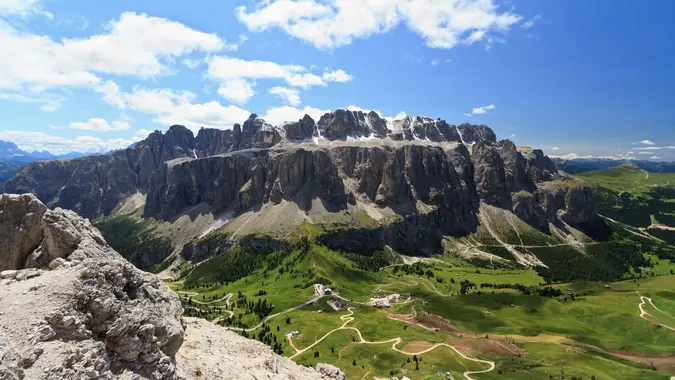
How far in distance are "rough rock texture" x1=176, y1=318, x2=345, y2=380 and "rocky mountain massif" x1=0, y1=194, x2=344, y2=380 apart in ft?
0.63

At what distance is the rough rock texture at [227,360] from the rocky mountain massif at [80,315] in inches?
7.6

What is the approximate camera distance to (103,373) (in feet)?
86.4

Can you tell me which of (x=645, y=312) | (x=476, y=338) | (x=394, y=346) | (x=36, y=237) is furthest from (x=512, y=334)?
(x=36, y=237)

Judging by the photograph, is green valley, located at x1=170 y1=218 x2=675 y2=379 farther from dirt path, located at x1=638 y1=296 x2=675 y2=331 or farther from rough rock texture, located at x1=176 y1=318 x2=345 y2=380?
rough rock texture, located at x1=176 y1=318 x2=345 y2=380

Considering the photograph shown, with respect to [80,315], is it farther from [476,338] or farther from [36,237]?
[476,338]

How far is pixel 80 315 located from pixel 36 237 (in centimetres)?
1579

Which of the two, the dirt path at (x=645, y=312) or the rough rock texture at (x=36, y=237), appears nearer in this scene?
the rough rock texture at (x=36, y=237)

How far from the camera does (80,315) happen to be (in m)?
27.8

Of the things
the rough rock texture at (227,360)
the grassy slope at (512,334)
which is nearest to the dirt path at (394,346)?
the grassy slope at (512,334)

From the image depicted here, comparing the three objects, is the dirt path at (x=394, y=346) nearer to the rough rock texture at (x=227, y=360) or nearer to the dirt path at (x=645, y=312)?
the rough rock texture at (x=227, y=360)

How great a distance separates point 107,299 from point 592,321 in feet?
686

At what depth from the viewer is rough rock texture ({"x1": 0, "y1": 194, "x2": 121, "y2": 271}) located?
36.0m

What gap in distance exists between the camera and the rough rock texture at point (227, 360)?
37.4 metres

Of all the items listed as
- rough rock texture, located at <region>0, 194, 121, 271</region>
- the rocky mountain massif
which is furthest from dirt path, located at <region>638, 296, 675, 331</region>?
rough rock texture, located at <region>0, 194, 121, 271</region>
